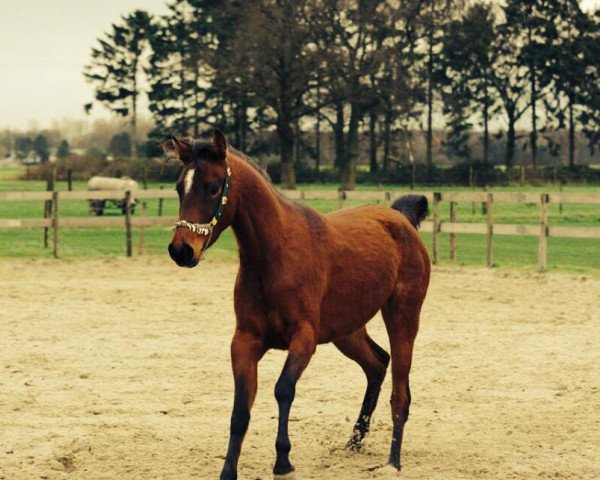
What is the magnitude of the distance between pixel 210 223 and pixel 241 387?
31.5 inches

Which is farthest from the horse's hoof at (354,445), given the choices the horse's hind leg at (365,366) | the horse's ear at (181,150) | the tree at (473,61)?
the tree at (473,61)

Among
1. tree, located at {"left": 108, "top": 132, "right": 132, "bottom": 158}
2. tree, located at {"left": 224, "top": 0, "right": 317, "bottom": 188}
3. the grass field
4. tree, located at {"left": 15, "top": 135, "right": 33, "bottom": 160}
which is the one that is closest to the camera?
the grass field

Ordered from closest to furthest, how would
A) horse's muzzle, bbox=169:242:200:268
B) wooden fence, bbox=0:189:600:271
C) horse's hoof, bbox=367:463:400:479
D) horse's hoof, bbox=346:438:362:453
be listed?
horse's muzzle, bbox=169:242:200:268 < horse's hoof, bbox=367:463:400:479 < horse's hoof, bbox=346:438:362:453 < wooden fence, bbox=0:189:600:271

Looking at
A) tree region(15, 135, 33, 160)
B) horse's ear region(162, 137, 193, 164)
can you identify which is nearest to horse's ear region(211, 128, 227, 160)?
horse's ear region(162, 137, 193, 164)

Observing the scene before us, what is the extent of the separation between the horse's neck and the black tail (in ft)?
5.57

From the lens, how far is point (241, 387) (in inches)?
179

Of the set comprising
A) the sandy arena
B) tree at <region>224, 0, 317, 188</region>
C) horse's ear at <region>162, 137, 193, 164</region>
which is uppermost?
tree at <region>224, 0, 317, 188</region>

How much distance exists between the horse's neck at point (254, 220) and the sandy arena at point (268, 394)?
1.25 meters

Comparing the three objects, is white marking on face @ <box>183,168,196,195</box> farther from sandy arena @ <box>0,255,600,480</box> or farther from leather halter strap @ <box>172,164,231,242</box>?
sandy arena @ <box>0,255,600,480</box>

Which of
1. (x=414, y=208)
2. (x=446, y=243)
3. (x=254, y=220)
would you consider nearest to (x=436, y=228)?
(x=446, y=243)

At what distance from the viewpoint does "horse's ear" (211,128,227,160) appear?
4.37 meters

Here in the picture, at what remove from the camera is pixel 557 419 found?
20.9 ft

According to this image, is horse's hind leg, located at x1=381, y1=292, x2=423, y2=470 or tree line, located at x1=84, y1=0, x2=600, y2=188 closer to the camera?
horse's hind leg, located at x1=381, y1=292, x2=423, y2=470

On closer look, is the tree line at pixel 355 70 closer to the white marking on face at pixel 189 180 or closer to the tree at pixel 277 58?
the tree at pixel 277 58
